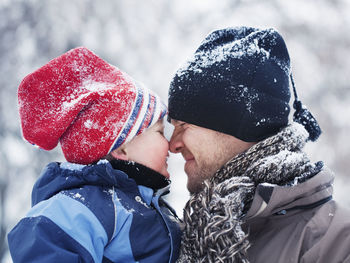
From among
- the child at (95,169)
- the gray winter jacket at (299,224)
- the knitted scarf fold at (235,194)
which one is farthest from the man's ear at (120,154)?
the gray winter jacket at (299,224)

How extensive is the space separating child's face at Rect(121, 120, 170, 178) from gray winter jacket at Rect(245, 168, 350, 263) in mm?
604

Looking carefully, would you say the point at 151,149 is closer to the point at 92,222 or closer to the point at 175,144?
the point at 175,144

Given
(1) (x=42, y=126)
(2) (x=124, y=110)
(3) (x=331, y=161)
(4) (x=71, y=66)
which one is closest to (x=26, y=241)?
(1) (x=42, y=126)

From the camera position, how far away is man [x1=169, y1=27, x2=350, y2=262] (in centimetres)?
162

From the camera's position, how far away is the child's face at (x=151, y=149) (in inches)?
84.2

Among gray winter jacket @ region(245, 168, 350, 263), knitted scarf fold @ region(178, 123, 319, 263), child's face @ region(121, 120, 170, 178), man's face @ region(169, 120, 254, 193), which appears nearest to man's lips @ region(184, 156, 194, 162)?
man's face @ region(169, 120, 254, 193)

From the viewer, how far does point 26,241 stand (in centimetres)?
160

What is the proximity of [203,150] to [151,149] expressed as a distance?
0.28 m

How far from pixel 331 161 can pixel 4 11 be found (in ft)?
26.8

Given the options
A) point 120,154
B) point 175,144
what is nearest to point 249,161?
point 175,144

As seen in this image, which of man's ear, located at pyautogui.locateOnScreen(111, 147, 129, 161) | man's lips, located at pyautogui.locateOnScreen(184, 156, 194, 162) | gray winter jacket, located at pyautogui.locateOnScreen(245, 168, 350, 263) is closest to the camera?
gray winter jacket, located at pyautogui.locateOnScreen(245, 168, 350, 263)

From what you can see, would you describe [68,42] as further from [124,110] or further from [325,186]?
[325,186]

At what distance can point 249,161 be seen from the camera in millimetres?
1916

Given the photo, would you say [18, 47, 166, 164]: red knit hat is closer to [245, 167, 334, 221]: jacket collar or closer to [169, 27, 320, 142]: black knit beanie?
[169, 27, 320, 142]: black knit beanie
